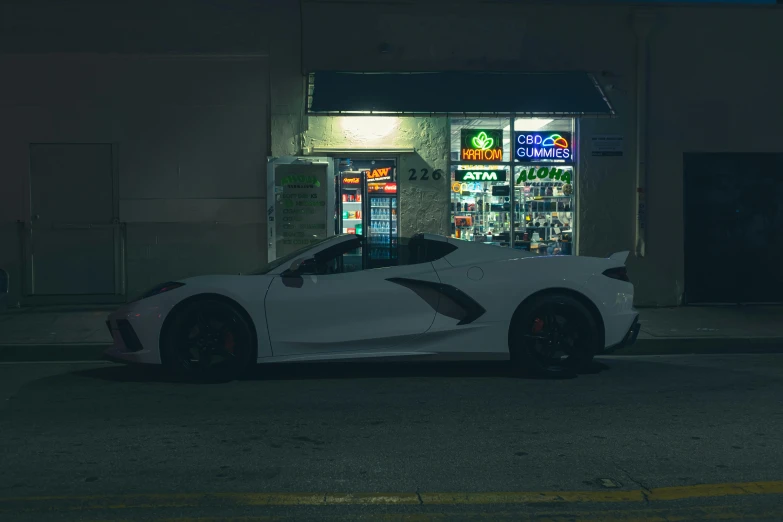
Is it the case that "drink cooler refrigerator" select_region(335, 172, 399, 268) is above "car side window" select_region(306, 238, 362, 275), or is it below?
above

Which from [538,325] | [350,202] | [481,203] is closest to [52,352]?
[538,325]

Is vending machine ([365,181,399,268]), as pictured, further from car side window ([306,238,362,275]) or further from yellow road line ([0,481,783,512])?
yellow road line ([0,481,783,512])

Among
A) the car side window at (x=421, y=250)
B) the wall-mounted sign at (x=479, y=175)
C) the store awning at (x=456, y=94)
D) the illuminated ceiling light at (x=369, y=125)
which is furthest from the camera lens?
the wall-mounted sign at (x=479, y=175)

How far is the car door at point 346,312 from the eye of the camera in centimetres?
767

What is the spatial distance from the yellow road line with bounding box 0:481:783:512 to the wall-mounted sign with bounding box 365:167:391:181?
9849mm

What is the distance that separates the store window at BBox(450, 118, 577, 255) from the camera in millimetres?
14016

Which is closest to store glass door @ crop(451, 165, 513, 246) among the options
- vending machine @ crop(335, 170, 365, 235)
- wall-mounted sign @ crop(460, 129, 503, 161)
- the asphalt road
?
wall-mounted sign @ crop(460, 129, 503, 161)

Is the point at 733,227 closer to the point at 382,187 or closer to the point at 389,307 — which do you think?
the point at 382,187

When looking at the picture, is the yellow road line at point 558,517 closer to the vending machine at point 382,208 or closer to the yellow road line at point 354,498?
the yellow road line at point 354,498

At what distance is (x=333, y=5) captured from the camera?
13680 millimetres

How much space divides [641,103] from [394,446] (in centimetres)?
Answer: 978

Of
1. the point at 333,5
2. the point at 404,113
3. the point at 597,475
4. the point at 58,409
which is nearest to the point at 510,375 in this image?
the point at 597,475

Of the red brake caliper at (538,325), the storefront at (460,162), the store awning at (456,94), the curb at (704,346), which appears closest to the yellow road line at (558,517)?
the red brake caliper at (538,325)

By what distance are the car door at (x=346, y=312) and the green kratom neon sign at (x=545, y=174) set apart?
22.0 feet
